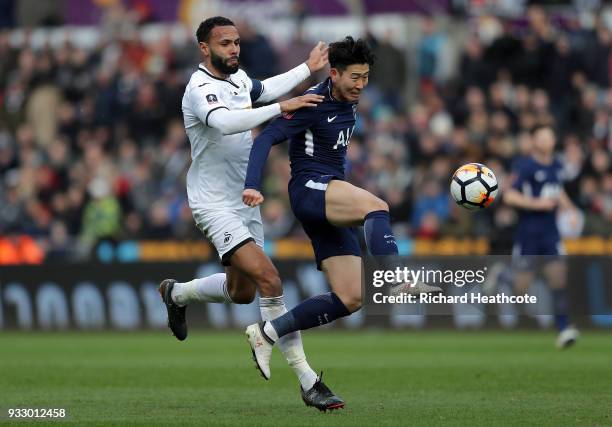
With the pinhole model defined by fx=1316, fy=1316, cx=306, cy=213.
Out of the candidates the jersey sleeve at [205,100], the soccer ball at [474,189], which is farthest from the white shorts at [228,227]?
the soccer ball at [474,189]

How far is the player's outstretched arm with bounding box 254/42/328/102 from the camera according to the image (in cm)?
1019

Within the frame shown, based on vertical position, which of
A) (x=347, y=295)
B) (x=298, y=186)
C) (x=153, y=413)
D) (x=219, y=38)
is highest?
(x=219, y=38)

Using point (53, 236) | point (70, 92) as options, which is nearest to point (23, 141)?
point (70, 92)

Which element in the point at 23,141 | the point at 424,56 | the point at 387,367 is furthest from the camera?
the point at 23,141

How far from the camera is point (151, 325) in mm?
19156

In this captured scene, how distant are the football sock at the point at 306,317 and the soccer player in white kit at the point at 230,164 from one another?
0.90 feet

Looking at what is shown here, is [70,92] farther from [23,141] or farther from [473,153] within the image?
[473,153]

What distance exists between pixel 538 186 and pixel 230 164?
5.98 m

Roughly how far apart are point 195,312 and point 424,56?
5.81 meters

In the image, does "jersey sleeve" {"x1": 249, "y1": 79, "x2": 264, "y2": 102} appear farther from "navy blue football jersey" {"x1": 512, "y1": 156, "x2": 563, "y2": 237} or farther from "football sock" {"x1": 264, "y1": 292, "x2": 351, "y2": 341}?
"navy blue football jersey" {"x1": 512, "y1": 156, "x2": 563, "y2": 237}

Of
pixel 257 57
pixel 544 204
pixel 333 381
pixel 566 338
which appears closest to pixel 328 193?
pixel 333 381

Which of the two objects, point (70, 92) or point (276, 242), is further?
point (70, 92)

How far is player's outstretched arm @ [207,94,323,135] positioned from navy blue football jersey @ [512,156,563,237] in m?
6.12

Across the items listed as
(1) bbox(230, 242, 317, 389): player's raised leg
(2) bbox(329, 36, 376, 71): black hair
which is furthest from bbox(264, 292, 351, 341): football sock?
(2) bbox(329, 36, 376, 71): black hair
